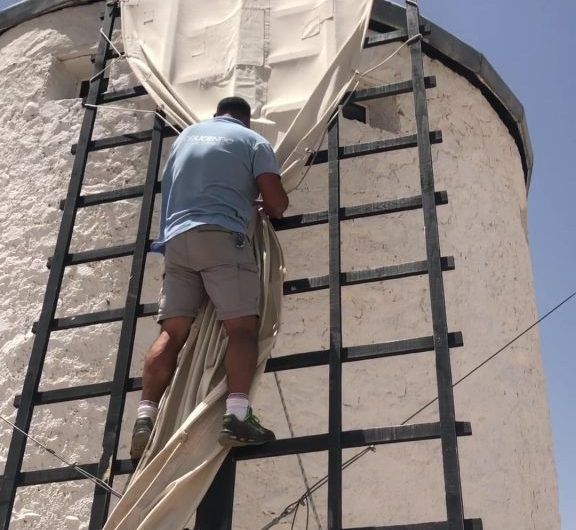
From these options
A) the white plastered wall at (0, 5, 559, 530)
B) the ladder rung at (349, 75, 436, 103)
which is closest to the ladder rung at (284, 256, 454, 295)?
the ladder rung at (349, 75, 436, 103)

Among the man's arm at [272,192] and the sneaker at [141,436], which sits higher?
the man's arm at [272,192]

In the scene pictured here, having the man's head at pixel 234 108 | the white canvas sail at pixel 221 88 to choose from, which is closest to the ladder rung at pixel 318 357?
the white canvas sail at pixel 221 88

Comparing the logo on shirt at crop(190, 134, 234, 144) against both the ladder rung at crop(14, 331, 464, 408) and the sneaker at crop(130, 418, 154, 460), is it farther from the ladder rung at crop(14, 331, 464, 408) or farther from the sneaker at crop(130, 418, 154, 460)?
the sneaker at crop(130, 418, 154, 460)

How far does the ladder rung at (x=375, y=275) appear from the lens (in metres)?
3.01

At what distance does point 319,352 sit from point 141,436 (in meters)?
0.62

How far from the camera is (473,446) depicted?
4.04m

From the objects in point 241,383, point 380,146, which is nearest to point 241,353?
point 241,383

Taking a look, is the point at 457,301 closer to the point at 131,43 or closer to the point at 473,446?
the point at 473,446

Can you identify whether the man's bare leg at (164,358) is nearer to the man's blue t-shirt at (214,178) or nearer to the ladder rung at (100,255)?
the man's blue t-shirt at (214,178)

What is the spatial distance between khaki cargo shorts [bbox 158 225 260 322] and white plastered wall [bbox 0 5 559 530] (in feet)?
3.71

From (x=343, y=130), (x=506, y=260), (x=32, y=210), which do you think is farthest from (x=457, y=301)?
(x=32, y=210)

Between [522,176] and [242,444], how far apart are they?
10.9ft

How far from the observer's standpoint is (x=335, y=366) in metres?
2.92

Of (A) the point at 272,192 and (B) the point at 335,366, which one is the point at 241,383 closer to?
(B) the point at 335,366
